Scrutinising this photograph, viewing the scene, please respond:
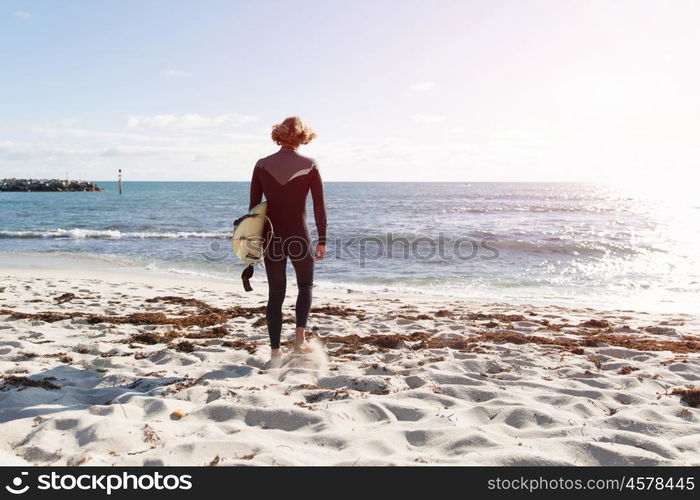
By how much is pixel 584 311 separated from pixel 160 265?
11.4 m

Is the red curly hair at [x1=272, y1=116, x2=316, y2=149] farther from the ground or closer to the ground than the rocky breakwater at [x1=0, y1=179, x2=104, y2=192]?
closer to the ground

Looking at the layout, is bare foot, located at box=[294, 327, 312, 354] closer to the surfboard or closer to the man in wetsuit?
the man in wetsuit

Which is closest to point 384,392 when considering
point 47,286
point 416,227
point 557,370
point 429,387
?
point 429,387

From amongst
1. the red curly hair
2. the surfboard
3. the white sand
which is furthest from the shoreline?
the red curly hair

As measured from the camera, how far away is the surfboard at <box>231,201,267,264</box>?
432cm

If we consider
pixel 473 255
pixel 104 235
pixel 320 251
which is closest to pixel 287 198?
pixel 320 251

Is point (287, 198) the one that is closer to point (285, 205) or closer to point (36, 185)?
point (285, 205)

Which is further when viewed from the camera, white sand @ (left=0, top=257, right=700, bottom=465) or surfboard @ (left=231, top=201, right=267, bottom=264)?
surfboard @ (left=231, top=201, right=267, bottom=264)

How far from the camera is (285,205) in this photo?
4383 mm

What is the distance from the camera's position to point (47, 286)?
9.13 metres

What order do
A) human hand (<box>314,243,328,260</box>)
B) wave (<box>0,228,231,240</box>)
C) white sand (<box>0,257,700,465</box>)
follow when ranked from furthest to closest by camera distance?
wave (<box>0,228,231,240</box>) → human hand (<box>314,243,328,260</box>) → white sand (<box>0,257,700,465</box>)

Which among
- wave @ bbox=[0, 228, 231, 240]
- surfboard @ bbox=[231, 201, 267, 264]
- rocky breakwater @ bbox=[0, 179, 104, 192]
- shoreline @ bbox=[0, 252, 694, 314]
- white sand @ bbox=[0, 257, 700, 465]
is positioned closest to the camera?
white sand @ bbox=[0, 257, 700, 465]

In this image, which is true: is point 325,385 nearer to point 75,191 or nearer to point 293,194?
point 293,194

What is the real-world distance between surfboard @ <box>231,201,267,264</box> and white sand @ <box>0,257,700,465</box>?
103 centimetres
